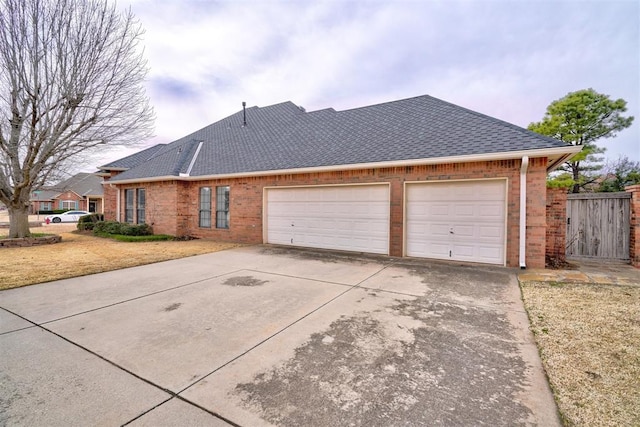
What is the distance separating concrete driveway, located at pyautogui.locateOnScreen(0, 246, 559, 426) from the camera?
2.20m

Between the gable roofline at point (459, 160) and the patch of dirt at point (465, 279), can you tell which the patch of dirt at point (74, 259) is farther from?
the patch of dirt at point (465, 279)

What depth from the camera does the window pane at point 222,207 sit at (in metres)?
12.6

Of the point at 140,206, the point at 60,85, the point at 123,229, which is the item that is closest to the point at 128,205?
the point at 140,206

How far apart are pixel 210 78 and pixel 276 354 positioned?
14.2 m

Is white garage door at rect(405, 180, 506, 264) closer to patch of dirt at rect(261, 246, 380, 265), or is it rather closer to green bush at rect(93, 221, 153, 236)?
patch of dirt at rect(261, 246, 380, 265)

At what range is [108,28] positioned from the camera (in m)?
10.6

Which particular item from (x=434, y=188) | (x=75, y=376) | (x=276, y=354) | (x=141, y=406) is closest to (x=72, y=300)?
(x=75, y=376)

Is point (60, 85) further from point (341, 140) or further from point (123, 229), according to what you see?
point (341, 140)

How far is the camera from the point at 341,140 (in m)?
10.7

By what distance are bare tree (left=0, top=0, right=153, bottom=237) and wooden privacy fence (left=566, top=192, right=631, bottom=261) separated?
625 inches

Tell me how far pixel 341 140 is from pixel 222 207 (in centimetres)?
613

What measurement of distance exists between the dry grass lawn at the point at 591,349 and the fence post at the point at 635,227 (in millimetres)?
2752

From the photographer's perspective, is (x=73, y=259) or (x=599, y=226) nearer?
(x=599, y=226)

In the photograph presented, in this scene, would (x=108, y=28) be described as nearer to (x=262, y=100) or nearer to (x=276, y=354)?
(x=262, y=100)
